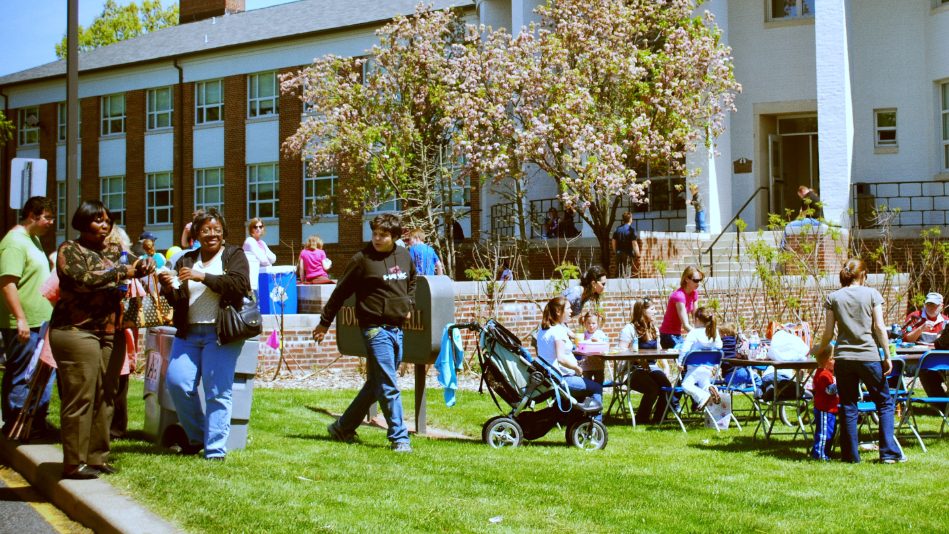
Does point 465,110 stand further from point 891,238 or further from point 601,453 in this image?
point 601,453

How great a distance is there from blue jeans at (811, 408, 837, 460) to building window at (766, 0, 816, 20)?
1905 centimetres

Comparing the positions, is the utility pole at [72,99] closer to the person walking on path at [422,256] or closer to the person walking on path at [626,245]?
the person walking on path at [422,256]

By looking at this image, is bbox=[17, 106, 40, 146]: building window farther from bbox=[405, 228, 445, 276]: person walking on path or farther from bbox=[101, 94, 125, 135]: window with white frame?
bbox=[405, 228, 445, 276]: person walking on path

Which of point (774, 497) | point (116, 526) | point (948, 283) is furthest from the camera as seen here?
point (948, 283)

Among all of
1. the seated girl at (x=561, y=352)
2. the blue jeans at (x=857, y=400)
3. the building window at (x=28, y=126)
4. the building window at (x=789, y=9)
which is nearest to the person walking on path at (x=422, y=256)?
the seated girl at (x=561, y=352)

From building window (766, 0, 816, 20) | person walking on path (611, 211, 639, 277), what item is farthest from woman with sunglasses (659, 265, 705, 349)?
building window (766, 0, 816, 20)

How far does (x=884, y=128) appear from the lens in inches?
1035

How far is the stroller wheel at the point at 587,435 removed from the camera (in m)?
10.5

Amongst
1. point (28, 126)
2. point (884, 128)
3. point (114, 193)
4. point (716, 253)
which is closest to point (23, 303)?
point (716, 253)

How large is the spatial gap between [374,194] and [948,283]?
13.1 m

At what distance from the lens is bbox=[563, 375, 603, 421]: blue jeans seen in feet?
34.5

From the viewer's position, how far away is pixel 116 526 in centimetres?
663

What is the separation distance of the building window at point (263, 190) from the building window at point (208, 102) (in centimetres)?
256

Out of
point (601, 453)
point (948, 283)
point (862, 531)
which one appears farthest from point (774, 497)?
point (948, 283)
